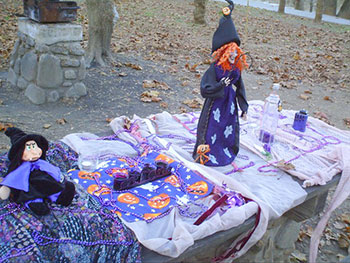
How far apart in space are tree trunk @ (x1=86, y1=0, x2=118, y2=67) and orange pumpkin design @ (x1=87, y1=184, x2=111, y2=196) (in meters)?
4.48

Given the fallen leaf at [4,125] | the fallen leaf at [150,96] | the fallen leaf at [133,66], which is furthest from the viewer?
the fallen leaf at [133,66]

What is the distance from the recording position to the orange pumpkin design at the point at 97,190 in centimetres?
229

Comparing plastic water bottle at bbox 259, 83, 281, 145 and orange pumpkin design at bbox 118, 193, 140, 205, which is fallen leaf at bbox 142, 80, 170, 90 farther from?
orange pumpkin design at bbox 118, 193, 140, 205

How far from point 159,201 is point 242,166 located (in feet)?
2.83

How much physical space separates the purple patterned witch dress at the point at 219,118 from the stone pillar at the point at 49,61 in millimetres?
2991

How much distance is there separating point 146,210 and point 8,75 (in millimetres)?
4370

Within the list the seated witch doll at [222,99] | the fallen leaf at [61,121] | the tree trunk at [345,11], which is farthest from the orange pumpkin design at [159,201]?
the tree trunk at [345,11]

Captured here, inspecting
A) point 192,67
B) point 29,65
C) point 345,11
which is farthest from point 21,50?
point 345,11

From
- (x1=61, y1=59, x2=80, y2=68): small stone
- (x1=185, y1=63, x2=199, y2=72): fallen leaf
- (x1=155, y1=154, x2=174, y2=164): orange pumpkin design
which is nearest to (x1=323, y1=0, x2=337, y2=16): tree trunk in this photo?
(x1=185, y1=63, x2=199, y2=72): fallen leaf

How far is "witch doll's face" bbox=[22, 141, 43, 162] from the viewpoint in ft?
6.19

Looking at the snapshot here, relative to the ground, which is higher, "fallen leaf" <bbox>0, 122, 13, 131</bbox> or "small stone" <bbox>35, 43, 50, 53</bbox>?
"small stone" <bbox>35, 43, 50, 53</bbox>

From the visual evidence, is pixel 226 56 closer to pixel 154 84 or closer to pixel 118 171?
pixel 118 171

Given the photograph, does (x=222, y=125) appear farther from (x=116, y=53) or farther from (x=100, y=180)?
(x=116, y=53)

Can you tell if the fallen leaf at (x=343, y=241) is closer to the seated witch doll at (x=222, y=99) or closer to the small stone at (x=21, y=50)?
the seated witch doll at (x=222, y=99)
